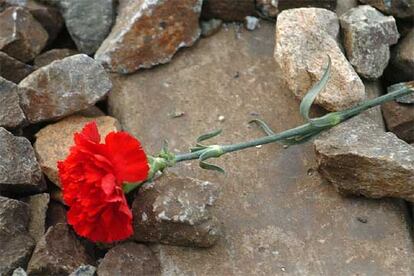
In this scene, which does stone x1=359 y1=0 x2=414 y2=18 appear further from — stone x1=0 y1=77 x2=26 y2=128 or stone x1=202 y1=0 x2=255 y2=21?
stone x1=0 y1=77 x2=26 y2=128

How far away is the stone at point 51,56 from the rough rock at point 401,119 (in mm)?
819

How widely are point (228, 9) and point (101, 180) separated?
0.79 m

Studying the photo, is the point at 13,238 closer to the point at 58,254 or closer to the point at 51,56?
the point at 58,254

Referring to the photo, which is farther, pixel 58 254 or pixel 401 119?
pixel 401 119

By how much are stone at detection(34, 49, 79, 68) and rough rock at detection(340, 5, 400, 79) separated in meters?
0.72

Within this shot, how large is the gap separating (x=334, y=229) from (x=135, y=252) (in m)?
0.44

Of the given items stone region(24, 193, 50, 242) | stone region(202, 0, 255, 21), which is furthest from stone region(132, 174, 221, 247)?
stone region(202, 0, 255, 21)

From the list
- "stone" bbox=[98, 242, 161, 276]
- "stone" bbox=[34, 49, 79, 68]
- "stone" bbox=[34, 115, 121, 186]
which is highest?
"stone" bbox=[34, 49, 79, 68]

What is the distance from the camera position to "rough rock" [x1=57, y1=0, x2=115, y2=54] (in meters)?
2.19

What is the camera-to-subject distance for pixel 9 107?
6.34 ft

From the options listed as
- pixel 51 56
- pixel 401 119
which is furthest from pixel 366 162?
pixel 51 56

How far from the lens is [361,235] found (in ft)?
6.01

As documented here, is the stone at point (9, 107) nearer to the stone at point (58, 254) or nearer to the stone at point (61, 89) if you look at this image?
the stone at point (61, 89)

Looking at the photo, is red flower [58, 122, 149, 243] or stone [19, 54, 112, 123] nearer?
red flower [58, 122, 149, 243]
